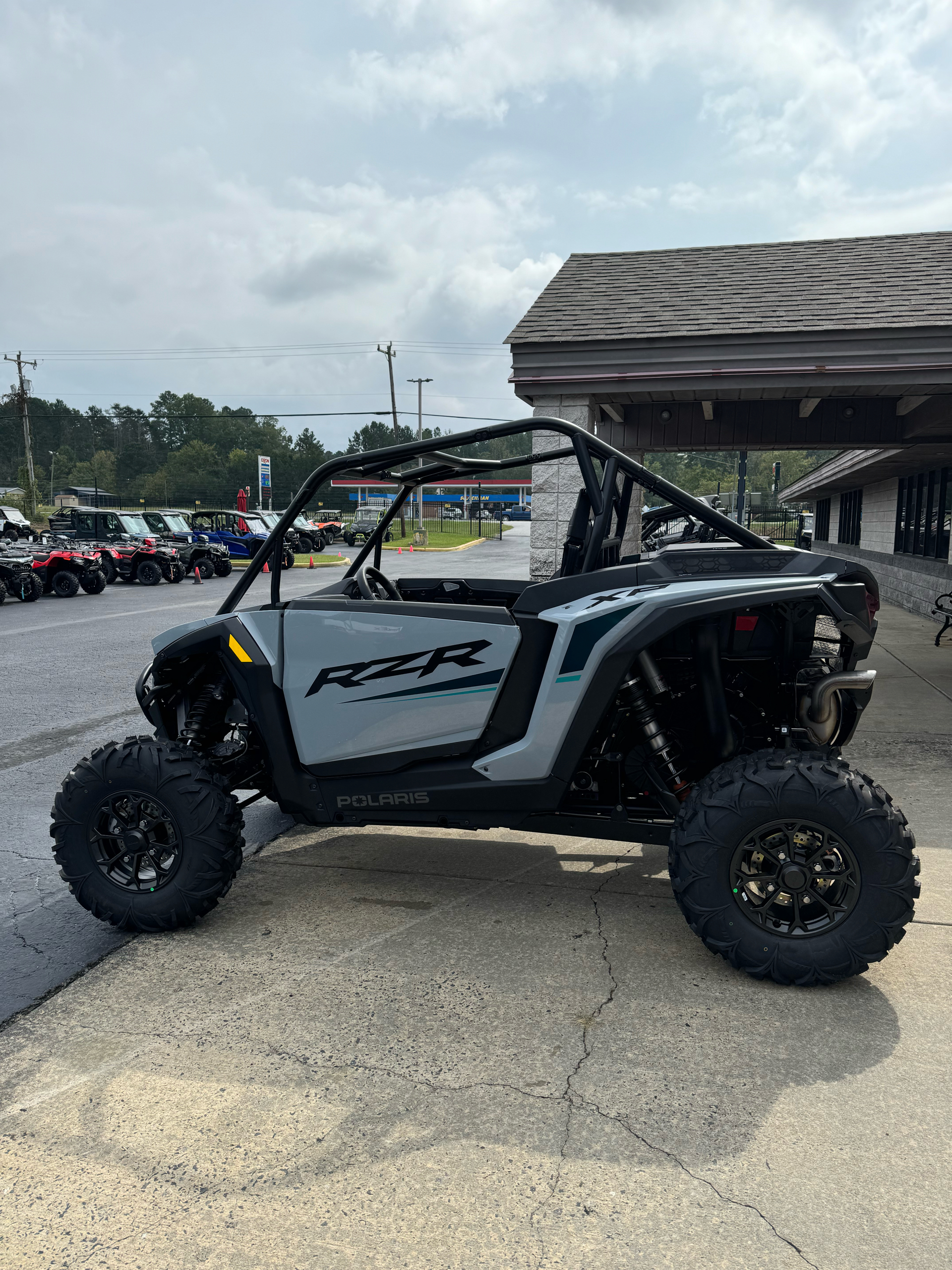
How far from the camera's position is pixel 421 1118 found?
8.07 ft

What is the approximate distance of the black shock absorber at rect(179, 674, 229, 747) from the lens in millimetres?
3875

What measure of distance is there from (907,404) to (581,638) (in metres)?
8.94

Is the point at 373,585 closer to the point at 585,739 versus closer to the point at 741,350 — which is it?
the point at 585,739

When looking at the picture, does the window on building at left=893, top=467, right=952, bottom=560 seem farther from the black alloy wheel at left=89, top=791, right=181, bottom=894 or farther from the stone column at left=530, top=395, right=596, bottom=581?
the black alloy wheel at left=89, top=791, right=181, bottom=894

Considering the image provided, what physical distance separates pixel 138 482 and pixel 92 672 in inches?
5295

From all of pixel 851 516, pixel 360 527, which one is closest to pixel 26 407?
pixel 360 527

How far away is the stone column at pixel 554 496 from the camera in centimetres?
873

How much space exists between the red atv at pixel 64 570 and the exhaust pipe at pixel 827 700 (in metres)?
19.5

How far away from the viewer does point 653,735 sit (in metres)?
3.40

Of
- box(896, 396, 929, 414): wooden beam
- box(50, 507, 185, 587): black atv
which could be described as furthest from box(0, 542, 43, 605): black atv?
box(896, 396, 929, 414): wooden beam

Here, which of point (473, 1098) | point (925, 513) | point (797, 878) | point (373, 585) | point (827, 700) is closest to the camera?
point (473, 1098)

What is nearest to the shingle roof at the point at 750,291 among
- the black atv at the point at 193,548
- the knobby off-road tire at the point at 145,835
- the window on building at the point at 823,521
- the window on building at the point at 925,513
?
the knobby off-road tire at the point at 145,835

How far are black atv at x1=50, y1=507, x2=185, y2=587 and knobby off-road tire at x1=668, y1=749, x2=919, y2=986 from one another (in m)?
20.9

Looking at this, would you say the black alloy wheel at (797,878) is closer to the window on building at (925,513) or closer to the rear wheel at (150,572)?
the window on building at (925,513)
